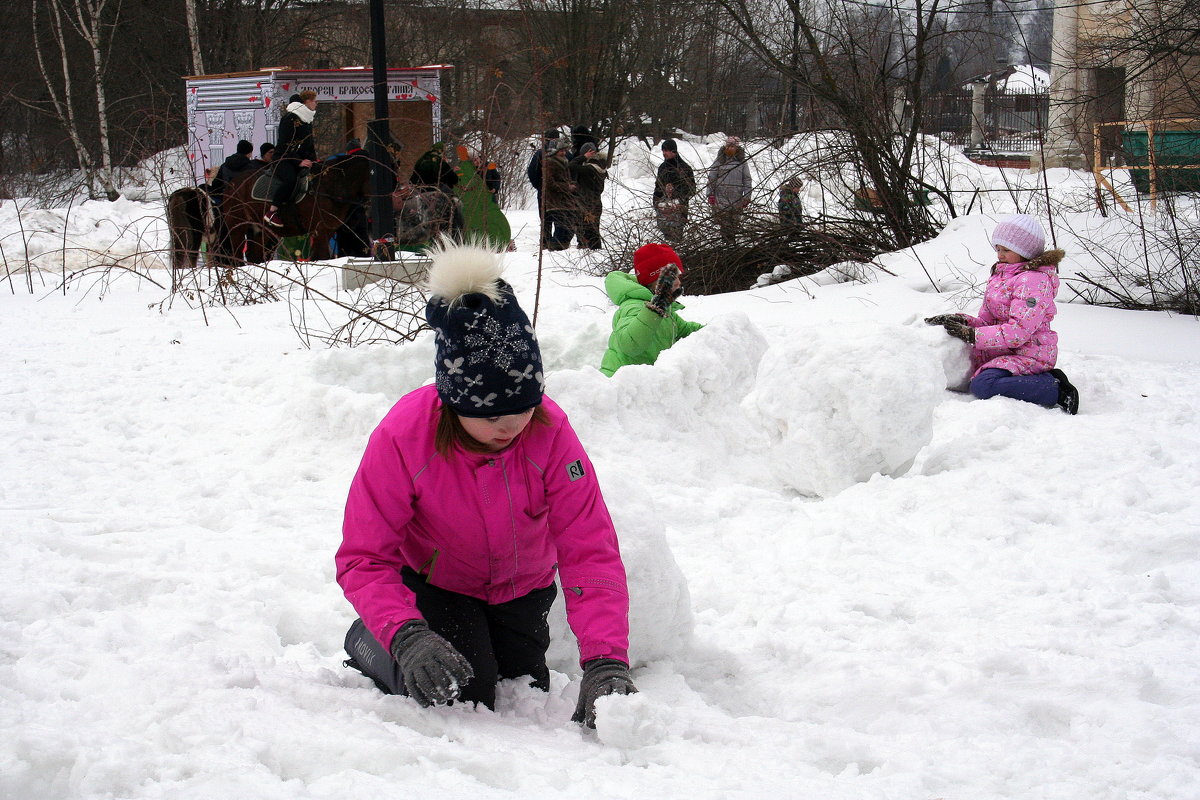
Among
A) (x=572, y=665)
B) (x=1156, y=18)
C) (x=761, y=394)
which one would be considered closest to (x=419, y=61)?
(x=1156, y=18)

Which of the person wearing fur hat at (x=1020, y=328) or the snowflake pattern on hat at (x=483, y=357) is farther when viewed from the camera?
the person wearing fur hat at (x=1020, y=328)

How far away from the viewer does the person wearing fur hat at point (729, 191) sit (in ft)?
27.4

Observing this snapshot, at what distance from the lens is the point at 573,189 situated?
9914 mm

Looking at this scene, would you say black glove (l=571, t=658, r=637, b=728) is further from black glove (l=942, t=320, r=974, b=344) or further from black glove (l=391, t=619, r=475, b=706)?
black glove (l=942, t=320, r=974, b=344)

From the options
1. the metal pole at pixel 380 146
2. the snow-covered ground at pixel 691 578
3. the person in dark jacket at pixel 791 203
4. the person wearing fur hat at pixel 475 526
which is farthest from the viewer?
the person in dark jacket at pixel 791 203

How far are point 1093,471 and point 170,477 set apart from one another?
3495 mm

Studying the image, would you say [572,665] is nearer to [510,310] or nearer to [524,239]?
[510,310]

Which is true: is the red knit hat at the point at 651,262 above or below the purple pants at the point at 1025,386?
above

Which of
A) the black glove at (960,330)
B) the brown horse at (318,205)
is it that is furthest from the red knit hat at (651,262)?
the brown horse at (318,205)

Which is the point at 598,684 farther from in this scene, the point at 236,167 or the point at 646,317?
the point at 236,167

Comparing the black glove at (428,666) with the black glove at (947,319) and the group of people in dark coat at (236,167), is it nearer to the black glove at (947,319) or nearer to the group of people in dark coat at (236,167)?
the black glove at (947,319)

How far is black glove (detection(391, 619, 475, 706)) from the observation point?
199cm

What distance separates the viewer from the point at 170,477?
381 cm

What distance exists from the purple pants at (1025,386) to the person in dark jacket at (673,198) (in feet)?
13.7
